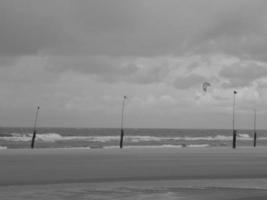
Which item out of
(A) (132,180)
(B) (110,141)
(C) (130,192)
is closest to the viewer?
(C) (130,192)

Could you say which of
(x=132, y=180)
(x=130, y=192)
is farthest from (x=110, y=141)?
(x=130, y=192)

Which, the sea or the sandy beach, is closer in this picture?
the sandy beach

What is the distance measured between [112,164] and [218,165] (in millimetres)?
4778

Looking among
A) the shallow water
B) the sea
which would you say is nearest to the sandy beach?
the shallow water

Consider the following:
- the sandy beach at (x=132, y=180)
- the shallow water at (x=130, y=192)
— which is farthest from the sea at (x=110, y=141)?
the shallow water at (x=130, y=192)

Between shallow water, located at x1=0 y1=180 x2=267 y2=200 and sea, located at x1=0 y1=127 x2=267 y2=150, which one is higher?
sea, located at x1=0 y1=127 x2=267 y2=150

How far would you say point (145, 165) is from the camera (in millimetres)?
21547

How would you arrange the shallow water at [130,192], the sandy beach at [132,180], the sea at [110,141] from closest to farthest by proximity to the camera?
the shallow water at [130,192] < the sandy beach at [132,180] < the sea at [110,141]

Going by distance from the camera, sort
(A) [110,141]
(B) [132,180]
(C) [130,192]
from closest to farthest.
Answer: (C) [130,192] → (B) [132,180] → (A) [110,141]

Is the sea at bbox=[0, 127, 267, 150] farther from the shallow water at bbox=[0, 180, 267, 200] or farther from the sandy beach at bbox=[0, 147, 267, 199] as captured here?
the shallow water at bbox=[0, 180, 267, 200]

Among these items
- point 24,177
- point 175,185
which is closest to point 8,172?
point 24,177

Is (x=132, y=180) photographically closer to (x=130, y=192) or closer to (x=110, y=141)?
(x=130, y=192)

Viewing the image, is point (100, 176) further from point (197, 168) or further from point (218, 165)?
point (218, 165)

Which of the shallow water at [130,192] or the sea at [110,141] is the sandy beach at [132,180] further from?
the sea at [110,141]
